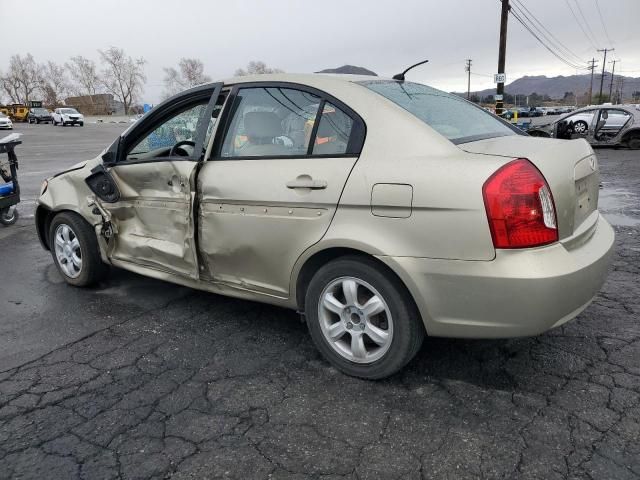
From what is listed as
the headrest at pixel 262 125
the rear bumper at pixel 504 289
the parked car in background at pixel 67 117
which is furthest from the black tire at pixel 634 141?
the parked car in background at pixel 67 117

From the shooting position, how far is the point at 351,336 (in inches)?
114

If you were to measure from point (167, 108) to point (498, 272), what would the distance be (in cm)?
268

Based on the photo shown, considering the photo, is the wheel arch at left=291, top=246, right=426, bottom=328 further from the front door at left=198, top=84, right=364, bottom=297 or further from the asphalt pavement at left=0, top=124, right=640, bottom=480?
the asphalt pavement at left=0, top=124, right=640, bottom=480

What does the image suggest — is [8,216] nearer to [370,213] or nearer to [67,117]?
[370,213]

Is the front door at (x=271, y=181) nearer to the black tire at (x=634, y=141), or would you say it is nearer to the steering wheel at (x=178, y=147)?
the steering wheel at (x=178, y=147)

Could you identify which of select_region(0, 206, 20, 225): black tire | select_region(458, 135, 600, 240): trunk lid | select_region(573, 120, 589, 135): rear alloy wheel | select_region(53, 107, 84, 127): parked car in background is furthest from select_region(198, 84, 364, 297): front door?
select_region(53, 107, 84, 127): parked car in background

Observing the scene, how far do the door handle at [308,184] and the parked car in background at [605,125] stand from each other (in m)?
15.4

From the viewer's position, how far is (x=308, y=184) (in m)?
2.88

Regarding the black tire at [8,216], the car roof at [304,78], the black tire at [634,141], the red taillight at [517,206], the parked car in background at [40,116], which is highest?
the parked car in background at [40,116]

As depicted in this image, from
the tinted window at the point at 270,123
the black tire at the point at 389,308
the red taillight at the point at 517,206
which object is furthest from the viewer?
the tinted window at the point at 270,123

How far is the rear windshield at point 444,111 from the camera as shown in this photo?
290cm

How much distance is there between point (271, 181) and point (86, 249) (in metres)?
2.12

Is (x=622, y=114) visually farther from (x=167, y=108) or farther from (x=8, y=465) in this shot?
(x=8, y=465)

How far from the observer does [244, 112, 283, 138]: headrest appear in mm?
3221
